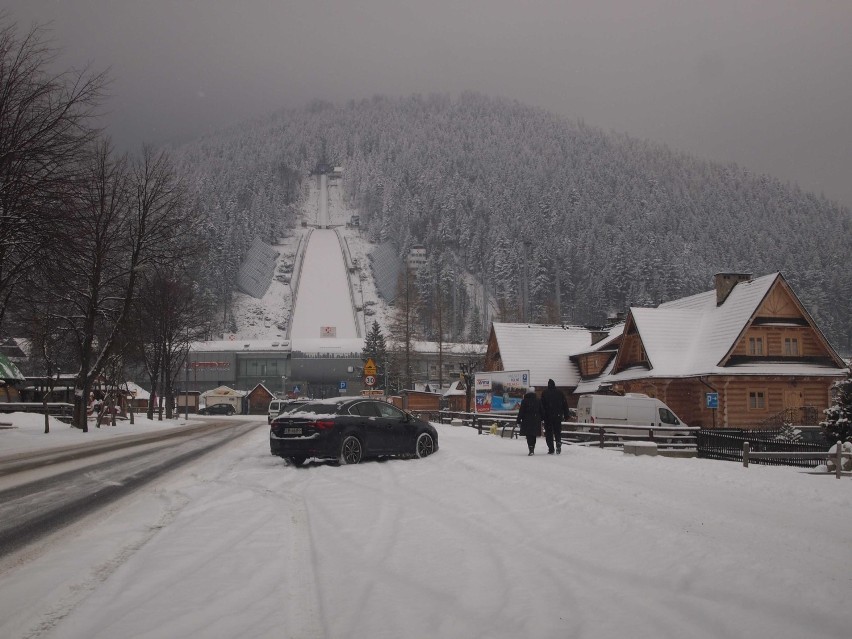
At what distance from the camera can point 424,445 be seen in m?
18.0

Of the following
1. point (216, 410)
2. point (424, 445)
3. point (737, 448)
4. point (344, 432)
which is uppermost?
point (344, 432)

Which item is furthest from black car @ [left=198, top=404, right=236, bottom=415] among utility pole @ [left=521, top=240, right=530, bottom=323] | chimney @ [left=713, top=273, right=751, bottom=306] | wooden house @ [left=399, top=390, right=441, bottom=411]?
chimney @ [left=713, top=273, right=751, bottom=306]

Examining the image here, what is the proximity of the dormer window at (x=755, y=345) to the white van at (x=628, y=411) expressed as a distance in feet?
41.4

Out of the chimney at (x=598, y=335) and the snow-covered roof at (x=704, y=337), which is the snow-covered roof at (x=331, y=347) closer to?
the chimney at (x=598, y=335)

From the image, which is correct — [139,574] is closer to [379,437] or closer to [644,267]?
[379,437]

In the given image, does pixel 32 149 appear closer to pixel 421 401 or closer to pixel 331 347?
pixel 421 401

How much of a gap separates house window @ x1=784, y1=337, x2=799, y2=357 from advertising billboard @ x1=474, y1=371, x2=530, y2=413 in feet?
49.5

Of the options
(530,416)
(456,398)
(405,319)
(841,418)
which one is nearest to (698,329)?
(841,418)

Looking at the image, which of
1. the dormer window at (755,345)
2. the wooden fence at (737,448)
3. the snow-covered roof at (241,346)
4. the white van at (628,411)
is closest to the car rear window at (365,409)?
the wooden fence at (737,448)

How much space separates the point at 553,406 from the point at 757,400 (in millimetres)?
25579

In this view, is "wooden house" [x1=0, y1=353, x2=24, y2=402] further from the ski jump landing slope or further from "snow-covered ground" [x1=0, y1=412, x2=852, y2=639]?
the ski jump landing slope

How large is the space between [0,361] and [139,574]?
49.8 metres

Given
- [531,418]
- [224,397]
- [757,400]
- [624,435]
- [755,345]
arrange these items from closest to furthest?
[531,418] < [624,435] < [757,400] < [755,345] < [224,397]

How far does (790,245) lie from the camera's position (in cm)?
14112
